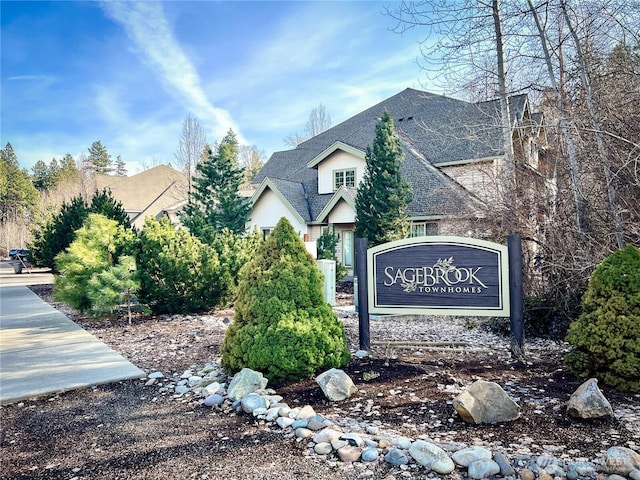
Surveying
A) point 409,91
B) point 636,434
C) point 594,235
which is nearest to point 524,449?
point 636,434

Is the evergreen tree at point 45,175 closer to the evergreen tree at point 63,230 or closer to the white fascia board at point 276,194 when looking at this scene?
the evergreen tree at point 63,230

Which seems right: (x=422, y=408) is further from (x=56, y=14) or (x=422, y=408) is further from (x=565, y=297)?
(x=56, y=14)

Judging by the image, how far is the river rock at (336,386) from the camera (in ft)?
12.5

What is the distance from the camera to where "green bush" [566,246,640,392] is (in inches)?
148

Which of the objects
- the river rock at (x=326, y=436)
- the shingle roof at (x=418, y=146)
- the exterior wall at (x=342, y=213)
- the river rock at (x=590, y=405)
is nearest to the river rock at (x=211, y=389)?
the river rock at (x=326, y=436)

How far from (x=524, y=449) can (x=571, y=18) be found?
6.78m

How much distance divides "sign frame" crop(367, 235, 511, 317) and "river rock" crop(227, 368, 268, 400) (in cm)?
206

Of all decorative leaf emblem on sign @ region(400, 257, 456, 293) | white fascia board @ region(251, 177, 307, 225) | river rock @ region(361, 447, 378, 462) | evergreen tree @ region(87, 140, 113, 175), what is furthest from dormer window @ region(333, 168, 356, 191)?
evergreen tree @ region(87, 140, 113, 175)

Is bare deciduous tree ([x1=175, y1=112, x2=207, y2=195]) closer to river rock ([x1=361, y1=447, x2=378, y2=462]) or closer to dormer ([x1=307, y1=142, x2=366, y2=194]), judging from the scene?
dormer ([x1=307, y1=142, x2=366, y2=194])

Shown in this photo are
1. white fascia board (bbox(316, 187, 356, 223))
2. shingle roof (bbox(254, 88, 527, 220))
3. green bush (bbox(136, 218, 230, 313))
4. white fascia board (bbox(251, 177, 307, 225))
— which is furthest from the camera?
white fascia board (bbox(251, 177, 307, 225))

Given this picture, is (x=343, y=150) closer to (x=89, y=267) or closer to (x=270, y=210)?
(x=270, y=210)

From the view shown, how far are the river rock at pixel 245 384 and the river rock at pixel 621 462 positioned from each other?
282cm

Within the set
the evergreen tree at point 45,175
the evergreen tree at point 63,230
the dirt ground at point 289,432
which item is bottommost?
the dirt ground at point 289,432

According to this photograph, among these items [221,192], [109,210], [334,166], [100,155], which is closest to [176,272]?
[109,210]
